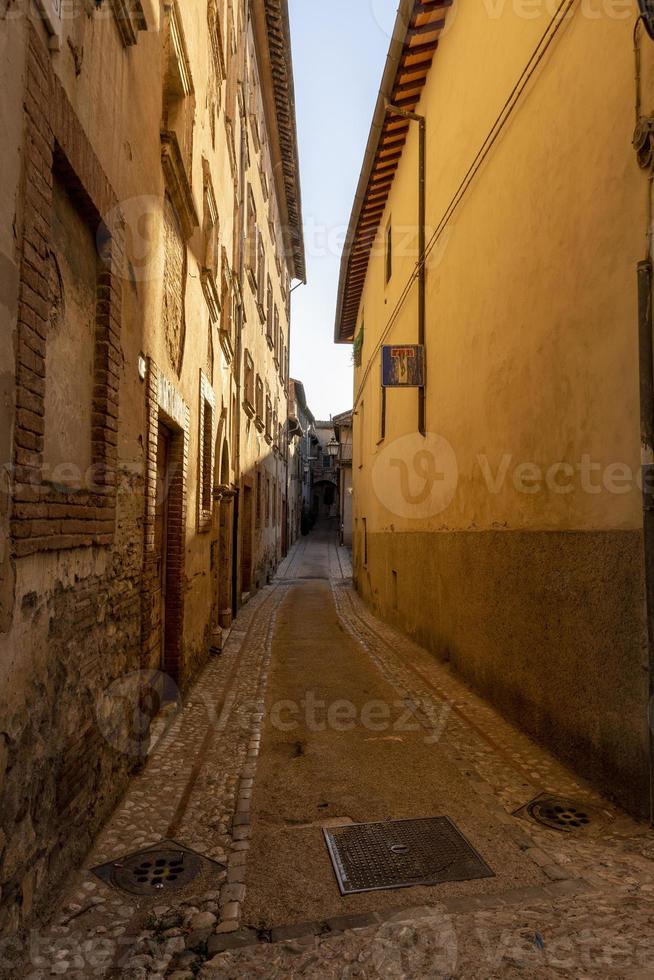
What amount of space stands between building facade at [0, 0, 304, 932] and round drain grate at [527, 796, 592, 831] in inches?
101

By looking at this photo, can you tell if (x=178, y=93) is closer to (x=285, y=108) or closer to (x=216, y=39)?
(x=216, y=39)

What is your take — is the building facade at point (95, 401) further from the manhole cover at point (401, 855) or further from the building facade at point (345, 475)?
the building facade at point (345, 475)

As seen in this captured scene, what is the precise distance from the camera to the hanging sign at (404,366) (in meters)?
9.79

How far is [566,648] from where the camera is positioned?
491 cm

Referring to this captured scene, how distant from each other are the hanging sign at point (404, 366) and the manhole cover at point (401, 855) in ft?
22.1

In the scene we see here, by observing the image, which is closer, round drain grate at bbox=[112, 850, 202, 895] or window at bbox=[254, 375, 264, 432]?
round drain grate at bbox=[112, 850, 202, 895]

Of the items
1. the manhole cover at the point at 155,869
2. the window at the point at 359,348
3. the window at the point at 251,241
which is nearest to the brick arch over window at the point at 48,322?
the manhole cover at the point at 155,869

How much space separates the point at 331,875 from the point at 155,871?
0.90 m

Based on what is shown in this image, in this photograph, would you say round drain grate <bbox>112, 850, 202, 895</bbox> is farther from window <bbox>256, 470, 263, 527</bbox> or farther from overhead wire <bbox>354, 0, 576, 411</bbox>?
window <bbox>256, 470, 263, 527</bbox>

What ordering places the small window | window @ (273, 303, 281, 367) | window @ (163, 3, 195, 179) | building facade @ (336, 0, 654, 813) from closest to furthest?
building facade @ (336, 0, 654, 813)
window @ (163, 3, 195, 179)
the small window
window @ (273, 303, 281, 367)

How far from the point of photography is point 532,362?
18.6 feet
